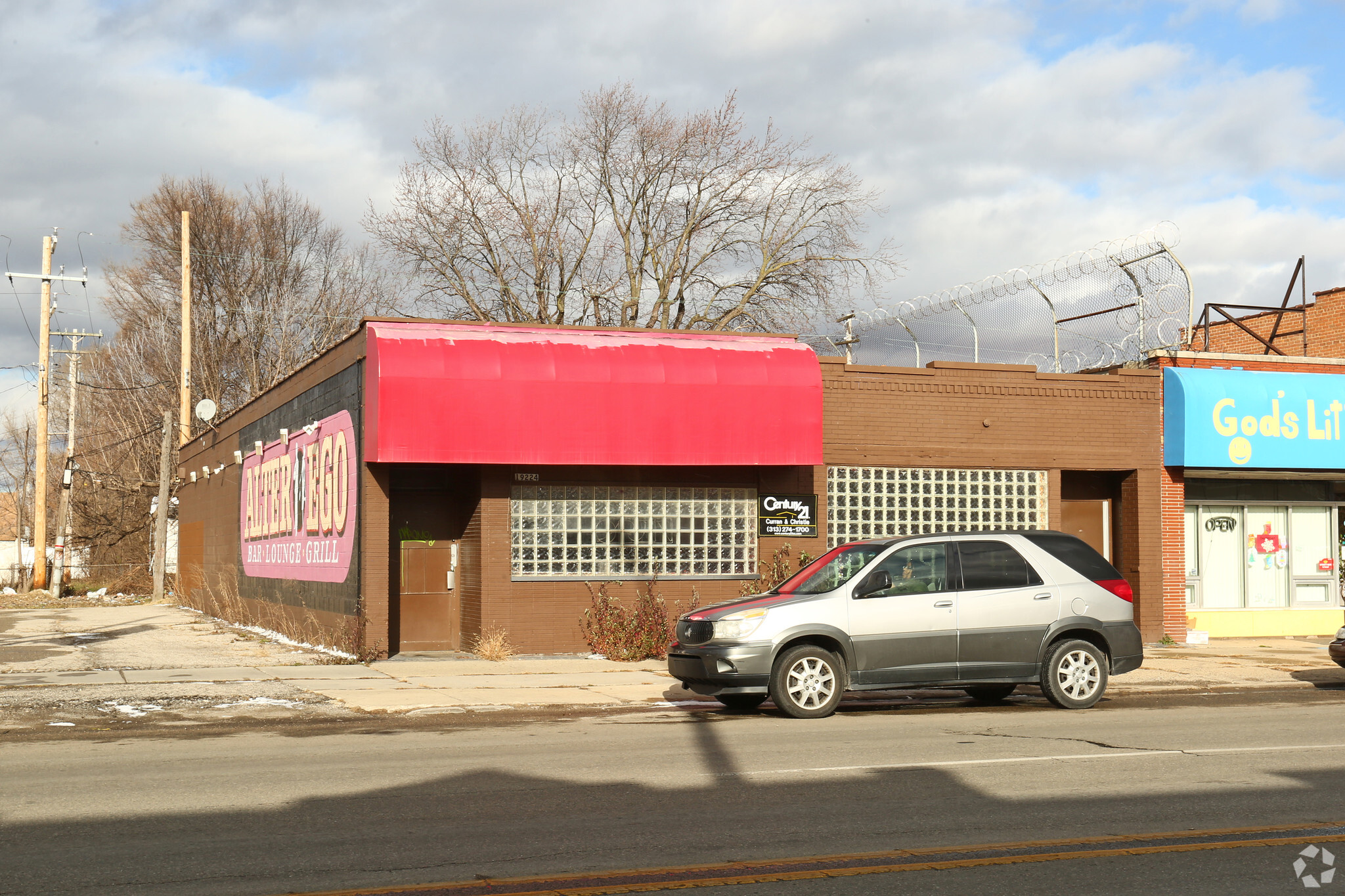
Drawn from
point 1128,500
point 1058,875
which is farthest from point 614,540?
point 1058,875

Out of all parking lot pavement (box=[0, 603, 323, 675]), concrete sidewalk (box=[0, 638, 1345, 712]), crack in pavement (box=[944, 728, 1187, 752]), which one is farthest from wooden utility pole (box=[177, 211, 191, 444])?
crack in pavement (box=[944, 728, 1187, 752])

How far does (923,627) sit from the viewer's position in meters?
12.9

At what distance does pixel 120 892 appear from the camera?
5.89 meters

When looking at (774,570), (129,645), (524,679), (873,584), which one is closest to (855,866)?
(873,584)

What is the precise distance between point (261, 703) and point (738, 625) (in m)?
5.51

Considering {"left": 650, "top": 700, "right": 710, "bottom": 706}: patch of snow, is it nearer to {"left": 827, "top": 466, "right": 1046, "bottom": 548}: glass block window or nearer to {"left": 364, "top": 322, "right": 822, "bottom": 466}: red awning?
{"left": 364, "top": 322, "right": 822, "bottom": 466}: red awning

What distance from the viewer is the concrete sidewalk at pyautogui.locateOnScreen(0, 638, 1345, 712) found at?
14.4 meters

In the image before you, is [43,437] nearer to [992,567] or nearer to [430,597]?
[430,597]

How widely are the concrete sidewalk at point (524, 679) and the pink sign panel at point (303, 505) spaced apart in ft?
9.29

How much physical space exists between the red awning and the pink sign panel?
1.91 meters

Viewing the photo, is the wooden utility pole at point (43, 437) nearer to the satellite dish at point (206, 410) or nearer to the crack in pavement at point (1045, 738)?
the satellite dish at point (206, 410)

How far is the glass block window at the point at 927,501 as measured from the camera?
20328mm

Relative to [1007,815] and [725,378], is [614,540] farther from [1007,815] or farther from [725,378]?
[1007,815]

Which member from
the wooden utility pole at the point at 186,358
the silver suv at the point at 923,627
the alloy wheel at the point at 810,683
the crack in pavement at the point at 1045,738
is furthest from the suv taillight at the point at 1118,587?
the wooden utility pole at the point at 186,358
